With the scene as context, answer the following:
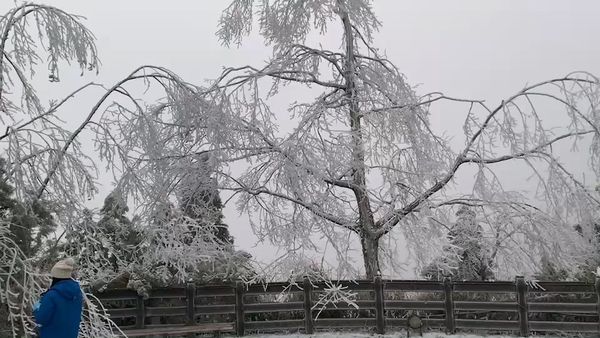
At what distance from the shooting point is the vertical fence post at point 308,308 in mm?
10438

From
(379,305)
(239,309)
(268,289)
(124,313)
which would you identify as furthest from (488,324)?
(124,313)

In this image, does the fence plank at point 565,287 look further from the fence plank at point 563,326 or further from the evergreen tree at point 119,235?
the evergreen tree at point 119,235

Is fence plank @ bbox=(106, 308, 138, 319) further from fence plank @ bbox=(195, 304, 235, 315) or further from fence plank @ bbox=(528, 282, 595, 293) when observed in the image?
fence plank @ bbox=(528, 282, 595, 293)

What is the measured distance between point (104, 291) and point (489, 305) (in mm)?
7266

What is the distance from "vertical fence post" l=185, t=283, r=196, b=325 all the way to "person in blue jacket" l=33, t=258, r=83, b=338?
684 cm

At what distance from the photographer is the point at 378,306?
33.9ft

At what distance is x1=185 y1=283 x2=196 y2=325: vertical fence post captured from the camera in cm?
1091

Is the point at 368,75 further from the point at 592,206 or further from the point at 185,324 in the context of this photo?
the point at 185,324

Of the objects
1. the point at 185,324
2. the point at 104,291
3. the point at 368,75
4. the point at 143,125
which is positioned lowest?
the point at 185,324

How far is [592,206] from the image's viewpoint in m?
8.38

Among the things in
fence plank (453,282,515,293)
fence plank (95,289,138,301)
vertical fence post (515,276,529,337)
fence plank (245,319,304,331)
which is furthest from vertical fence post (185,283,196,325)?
vertical fence post (515,276,529,337)

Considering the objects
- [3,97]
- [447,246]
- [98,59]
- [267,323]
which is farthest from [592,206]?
[3,97]

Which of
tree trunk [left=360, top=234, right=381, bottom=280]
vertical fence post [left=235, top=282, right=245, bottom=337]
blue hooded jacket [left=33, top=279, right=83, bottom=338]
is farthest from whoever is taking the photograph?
vertical fence post [left=235, top=282, right=245, bottom=337]

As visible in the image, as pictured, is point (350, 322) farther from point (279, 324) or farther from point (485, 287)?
point (485, 287)
